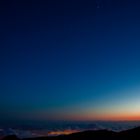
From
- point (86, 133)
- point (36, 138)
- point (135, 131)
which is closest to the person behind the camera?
point (135, 131)

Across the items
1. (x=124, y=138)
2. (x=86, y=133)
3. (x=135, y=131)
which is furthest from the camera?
(x=86, y=133)

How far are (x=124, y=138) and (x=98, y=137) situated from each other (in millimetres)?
15719

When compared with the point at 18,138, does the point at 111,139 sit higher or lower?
lower

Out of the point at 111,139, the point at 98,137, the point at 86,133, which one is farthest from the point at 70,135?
the point at 111,139

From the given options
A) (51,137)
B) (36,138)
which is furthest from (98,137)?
(36,138)

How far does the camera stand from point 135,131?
346 ft

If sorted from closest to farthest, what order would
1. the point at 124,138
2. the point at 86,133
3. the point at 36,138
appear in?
the point at 124,138 → the point at 86,133 → the point at 36,138

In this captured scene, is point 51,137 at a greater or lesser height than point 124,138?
greater

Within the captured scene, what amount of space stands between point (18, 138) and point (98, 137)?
137 feet

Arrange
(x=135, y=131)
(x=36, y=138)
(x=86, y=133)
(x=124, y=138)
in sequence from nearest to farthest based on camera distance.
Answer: (x=124, y=138) < (x=135, y=131) < (x=86, y=133) < (x=36, y=138)

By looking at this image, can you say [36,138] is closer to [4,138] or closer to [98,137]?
[4,138]

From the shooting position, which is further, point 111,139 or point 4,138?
point 4,138

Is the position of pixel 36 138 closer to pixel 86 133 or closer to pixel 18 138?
pixel 18 138

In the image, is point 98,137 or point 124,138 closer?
point 124,138
